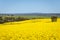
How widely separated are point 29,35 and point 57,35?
231 cm

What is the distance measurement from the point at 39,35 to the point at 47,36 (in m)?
0.63

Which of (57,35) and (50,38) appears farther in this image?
(57,35)

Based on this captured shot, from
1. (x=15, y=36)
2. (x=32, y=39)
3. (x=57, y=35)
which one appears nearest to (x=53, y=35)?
(x=57, y=35)

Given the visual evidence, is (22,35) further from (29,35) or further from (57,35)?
(57,35)

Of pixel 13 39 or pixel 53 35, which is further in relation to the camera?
pixel 53 35

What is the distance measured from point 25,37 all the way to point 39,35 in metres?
1.23

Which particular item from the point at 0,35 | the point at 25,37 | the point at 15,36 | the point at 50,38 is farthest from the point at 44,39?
the point at 0,35

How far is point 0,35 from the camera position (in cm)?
1327

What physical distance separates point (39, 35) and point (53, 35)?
119cm

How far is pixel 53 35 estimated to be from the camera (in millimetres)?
13641

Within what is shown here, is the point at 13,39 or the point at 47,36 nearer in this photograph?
the point at 13,39

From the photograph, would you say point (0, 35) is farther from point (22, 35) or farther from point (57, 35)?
point (57, 35)

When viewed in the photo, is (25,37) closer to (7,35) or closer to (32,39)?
(32,39)

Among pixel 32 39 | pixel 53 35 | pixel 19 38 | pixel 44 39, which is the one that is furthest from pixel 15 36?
pixel 53 35
